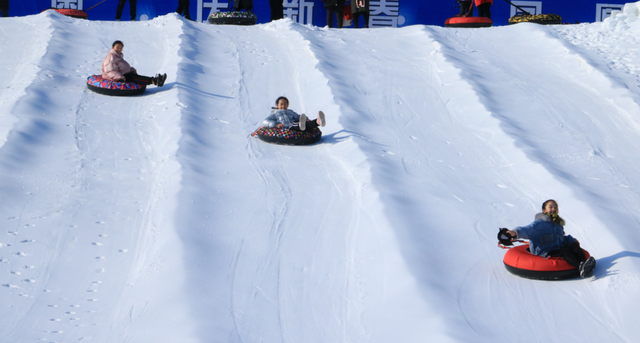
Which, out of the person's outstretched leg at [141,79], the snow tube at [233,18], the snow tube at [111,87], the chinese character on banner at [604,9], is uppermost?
the chinese character on banner at [604,9]

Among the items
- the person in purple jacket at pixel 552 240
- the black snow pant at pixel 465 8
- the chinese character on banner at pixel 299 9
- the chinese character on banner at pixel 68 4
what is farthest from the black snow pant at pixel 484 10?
the person in purple jacket at pixel 552 240

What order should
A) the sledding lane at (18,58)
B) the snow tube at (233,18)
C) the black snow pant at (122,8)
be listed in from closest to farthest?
the sledding lane at (18,58) → the snow tube at (233,18) → the black snow pant at (122,8)

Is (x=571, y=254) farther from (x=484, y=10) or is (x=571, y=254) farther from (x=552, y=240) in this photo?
(x=484, y=10)

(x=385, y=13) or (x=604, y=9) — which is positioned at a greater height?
(x=604, y=9)

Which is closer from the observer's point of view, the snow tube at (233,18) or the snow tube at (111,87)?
the snow tube at (111,87)

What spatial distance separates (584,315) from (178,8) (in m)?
9.93

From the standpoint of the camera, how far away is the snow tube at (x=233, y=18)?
11141 millimetres

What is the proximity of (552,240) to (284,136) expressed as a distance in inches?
125

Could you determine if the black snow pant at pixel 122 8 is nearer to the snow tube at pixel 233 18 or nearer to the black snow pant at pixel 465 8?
the snow tube at pixel 233 18

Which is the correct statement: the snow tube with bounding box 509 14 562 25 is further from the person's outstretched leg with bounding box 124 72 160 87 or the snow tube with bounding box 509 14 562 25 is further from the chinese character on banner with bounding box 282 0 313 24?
the person's outstretched leg with bounding box 124 72 160 87

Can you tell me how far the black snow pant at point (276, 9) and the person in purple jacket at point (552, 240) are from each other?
8.50 meters

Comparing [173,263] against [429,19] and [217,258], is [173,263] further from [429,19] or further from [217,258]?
[429,19]

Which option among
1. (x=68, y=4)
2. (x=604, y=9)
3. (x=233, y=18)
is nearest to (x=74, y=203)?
(x=233, y=18)

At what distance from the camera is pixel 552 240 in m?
3.99
